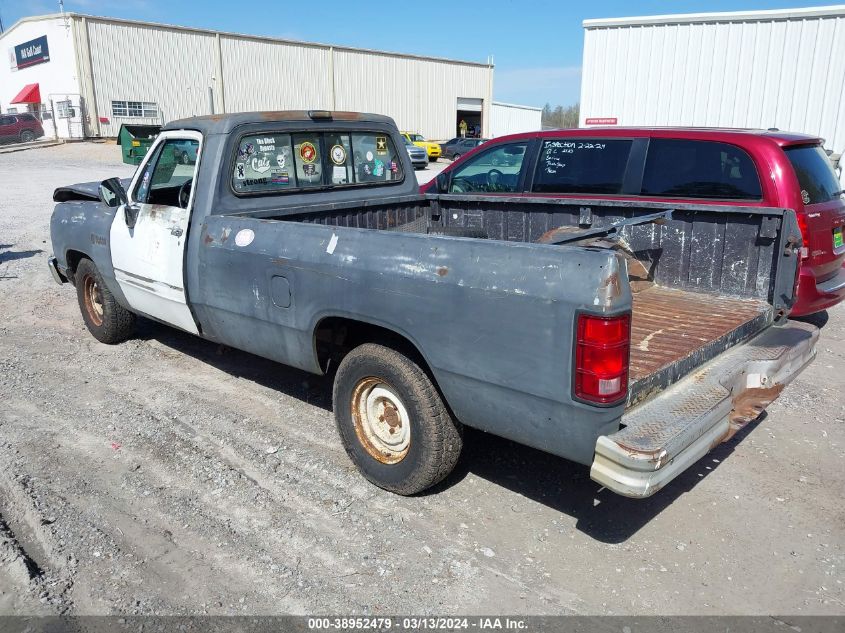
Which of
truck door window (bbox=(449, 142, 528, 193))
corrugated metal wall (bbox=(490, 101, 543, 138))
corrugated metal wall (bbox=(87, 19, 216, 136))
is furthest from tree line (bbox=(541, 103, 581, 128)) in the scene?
truck door window (bbox=(449, 142, 528, 193))

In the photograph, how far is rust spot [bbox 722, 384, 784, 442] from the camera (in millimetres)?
3254

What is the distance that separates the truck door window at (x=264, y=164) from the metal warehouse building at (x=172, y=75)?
108ft

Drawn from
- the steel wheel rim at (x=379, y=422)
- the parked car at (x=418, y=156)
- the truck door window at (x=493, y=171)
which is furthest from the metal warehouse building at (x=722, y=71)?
the parked car at (x=418, y=156)

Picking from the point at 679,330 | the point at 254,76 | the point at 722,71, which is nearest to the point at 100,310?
the point at 679,330

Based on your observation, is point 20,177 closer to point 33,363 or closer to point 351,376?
point 33,363

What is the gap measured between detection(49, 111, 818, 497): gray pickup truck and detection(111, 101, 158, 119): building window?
3167cm

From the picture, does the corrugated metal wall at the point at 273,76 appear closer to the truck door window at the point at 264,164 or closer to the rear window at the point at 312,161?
the rear window at the point at 312,161

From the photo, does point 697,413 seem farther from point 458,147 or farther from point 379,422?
point 458,147

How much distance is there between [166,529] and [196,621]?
73 centimetres

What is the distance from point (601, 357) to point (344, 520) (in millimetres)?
1615

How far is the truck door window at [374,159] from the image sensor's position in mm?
5386

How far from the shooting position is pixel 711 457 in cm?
418

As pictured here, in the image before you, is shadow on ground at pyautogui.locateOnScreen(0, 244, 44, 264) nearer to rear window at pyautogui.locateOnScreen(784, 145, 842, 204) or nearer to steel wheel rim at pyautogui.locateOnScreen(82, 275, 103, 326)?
steel wheel rim at pyautogui.locateOnScreen(82, 275, 103, 326)

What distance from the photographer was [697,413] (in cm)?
296
